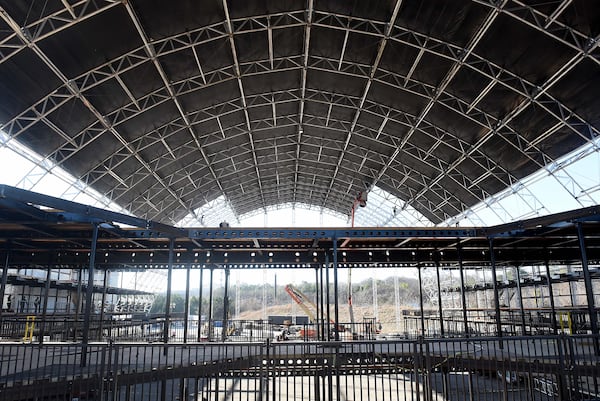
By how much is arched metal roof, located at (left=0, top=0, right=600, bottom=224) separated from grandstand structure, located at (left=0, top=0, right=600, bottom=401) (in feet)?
0.44

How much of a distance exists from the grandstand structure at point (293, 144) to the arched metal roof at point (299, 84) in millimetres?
134

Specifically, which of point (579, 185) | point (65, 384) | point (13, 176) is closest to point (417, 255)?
point (579, 185)

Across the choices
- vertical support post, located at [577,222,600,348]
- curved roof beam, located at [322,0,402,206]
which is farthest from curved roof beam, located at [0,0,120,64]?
vertical support post, located at [577,222,600,348]

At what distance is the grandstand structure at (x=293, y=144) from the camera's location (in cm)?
1391

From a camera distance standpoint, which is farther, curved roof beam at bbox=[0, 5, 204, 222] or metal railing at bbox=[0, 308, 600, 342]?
metal railing at bbox=[0, 308, 600, 342]

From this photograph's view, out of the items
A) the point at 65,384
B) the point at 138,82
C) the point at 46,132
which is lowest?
the point at 65,384

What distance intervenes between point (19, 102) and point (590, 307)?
2582 cm

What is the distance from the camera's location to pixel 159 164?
3359 centimetres

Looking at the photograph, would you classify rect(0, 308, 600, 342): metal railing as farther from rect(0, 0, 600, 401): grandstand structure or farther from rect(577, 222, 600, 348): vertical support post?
rect(577, 222, 600, 348): vertical support post

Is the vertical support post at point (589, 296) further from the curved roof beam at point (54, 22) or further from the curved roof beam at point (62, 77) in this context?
the curved roof beam at point (62, 77)

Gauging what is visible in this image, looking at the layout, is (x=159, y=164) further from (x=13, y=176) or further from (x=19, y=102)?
(x=19, y=102)

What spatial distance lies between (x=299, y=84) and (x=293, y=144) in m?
9.67

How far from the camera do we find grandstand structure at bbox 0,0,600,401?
1391 centimetres

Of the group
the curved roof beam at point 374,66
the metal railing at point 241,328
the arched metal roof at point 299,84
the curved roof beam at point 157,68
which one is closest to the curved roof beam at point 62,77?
the arched metal roof at point 299,84
